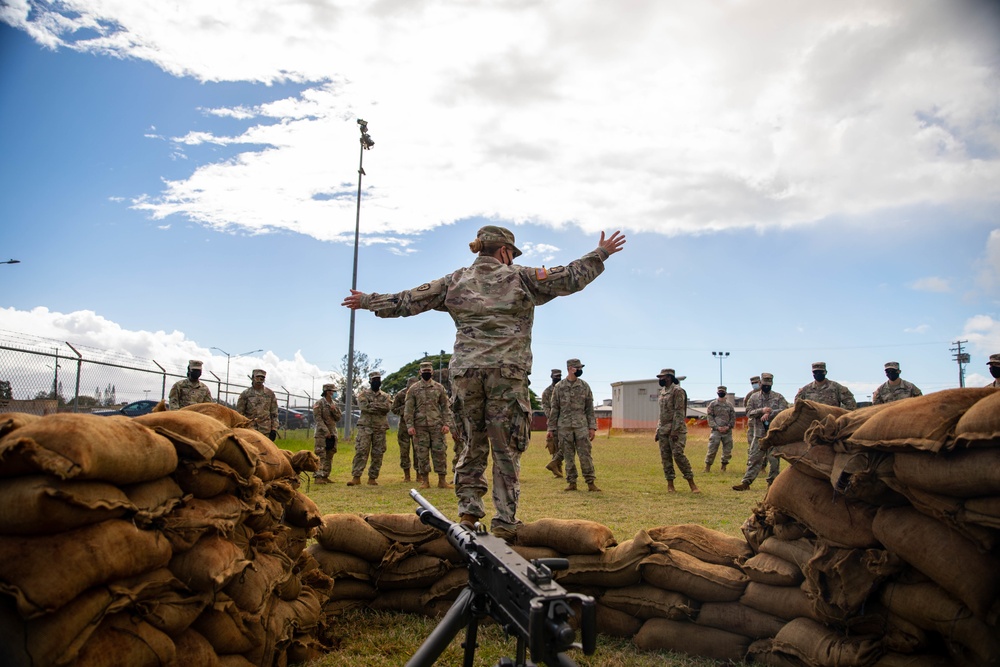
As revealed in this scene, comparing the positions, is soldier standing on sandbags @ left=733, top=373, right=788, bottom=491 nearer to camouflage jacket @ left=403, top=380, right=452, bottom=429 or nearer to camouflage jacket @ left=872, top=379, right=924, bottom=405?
camouflage jacket @ left=872, top=379, right=924, bottom=405

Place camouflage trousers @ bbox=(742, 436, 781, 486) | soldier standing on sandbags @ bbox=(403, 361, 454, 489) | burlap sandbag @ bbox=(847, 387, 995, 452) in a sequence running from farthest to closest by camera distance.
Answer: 1. soldier standing on sandbags @ bbox=(403, 361, 454, 489)
2. camouflage trousers @ bbox=(742, 436, 781, 486)
3. burlap sandbag @ bbox=(847, 387, 995, 452)

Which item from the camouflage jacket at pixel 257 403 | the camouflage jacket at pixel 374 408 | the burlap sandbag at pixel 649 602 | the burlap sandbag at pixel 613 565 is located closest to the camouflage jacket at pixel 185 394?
the camouflage jacket at pixel 257 403

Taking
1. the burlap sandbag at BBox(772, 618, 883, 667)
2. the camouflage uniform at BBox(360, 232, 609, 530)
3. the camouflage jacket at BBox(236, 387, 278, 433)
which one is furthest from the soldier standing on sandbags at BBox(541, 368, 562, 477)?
the burlap sandbag at BBox(772, 618, 883, 667)

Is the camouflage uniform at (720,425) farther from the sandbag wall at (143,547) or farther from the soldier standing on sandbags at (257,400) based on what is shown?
the sandbag wall at (143,547)

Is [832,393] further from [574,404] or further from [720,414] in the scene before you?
[720,414]

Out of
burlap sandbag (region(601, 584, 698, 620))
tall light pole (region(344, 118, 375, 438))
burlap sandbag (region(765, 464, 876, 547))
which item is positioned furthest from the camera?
tall light pole (region(344, 118, 375, 438))

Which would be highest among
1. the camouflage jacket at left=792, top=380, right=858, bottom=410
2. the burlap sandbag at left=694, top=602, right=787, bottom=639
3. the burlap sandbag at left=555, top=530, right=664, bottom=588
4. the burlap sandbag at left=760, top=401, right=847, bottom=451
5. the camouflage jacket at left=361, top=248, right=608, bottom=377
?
the camouflage jacket at left=361, top=248, right=608, bottom=377

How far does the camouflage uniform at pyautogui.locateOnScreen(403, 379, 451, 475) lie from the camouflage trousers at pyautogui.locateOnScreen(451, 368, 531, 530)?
26.9ft

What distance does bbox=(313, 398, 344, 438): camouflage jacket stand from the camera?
532 inches

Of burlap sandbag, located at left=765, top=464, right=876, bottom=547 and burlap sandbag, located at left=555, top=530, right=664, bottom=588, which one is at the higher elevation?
burlap sandbag, located at left=765, top=464, right=876, bottom=547

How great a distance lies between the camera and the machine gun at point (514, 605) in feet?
6.27

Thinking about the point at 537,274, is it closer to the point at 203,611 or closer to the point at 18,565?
the point at 203,611

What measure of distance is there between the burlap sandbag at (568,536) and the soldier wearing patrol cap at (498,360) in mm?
235

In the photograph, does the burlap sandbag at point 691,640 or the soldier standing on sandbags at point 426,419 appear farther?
the soldier standing on sandbags at point 426,419
